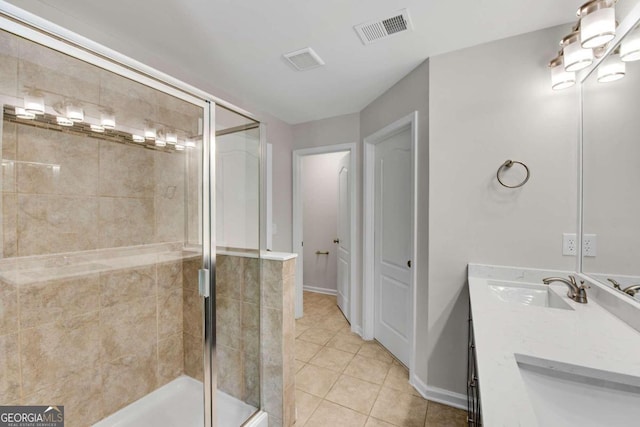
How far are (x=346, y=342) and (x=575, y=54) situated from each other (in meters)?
2.76

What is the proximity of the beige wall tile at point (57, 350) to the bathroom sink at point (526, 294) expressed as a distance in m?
2.37

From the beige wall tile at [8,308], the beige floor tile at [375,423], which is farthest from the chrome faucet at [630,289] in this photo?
the beige wall tile at [8,308]

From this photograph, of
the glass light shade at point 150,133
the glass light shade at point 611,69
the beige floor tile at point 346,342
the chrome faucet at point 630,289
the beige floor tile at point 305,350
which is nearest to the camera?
the chrome faucet at point 630,289

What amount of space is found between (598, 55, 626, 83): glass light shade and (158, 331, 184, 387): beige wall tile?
2.93 meters

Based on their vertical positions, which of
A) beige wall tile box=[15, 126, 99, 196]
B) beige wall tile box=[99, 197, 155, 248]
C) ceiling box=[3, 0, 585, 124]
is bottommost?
beige wall tile box=[99, 197, 155, 248]

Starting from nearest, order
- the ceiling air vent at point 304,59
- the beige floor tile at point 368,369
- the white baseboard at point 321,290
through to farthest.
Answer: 1. the ceiling air vent at point 304,59
2. the beige floor tile at point 368,369
3. the white baseboard at point 321,290

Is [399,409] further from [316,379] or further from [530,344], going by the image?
[530,344]

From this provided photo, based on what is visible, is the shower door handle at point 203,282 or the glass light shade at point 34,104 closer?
the glass light shade at point 34,104

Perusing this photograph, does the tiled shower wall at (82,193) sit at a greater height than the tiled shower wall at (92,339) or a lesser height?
greater

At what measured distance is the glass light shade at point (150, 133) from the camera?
1.79m

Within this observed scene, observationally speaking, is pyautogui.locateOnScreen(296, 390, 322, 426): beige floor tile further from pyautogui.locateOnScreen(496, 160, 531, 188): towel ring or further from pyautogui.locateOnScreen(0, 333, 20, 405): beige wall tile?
pyautogui.locateOnScreen(496, 160, 531, 188): towel ring

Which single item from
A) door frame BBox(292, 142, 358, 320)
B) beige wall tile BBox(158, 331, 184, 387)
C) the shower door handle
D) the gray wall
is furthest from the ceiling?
beige wall tile BBox(158, 331, 184, 387)

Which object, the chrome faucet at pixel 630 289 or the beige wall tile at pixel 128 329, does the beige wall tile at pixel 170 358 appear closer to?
the beige wall tile at pixel 128 329

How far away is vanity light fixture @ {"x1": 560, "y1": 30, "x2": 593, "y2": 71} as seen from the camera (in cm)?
133
